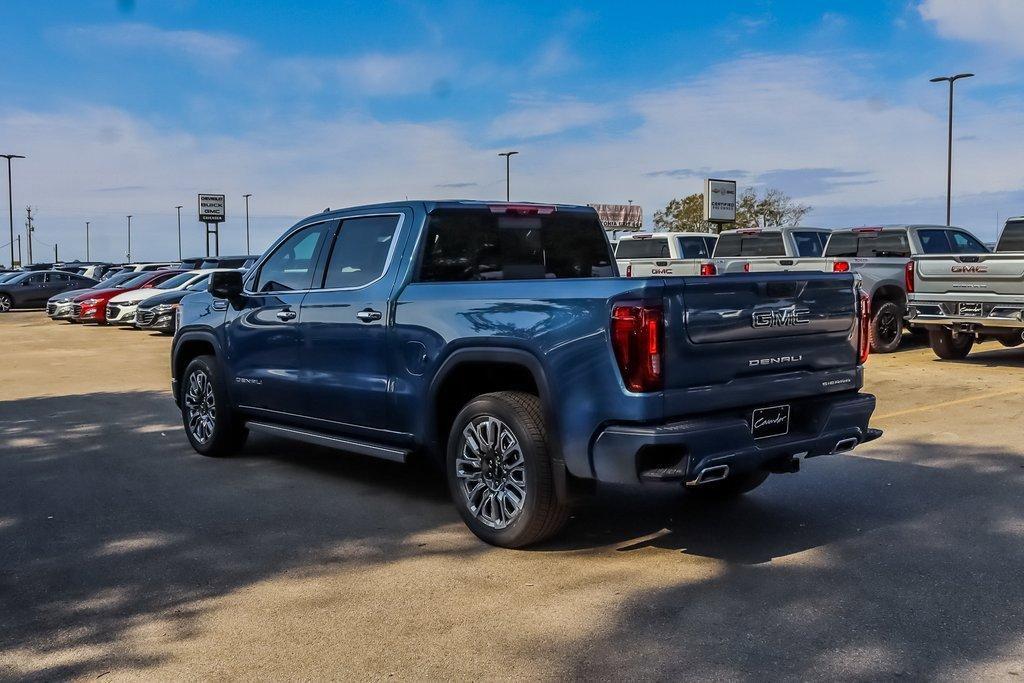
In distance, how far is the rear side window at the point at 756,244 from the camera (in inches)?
690

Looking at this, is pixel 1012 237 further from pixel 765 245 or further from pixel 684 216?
pixel 684 216

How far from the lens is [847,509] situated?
5914mm

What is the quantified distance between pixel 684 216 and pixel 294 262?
62.0 meters

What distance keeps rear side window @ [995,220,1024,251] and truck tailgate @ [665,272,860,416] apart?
9.30 meters

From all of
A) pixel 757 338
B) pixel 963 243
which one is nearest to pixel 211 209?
pixel 963 243

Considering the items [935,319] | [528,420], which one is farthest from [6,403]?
[935,319]

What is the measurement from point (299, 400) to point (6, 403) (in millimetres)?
6112

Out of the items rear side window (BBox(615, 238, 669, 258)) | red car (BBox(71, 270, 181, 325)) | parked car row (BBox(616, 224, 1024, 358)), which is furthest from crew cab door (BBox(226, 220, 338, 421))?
red car (BBox(71, 270, 181, 325))

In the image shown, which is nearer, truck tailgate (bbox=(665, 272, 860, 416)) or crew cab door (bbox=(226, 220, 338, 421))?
truck tailgate (bbox=(665, 272, 860, 416))

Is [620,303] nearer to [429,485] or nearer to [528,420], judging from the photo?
[528,420]

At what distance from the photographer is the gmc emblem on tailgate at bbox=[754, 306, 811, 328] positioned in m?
4.96

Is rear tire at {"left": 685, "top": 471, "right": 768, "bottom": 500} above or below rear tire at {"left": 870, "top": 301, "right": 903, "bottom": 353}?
below

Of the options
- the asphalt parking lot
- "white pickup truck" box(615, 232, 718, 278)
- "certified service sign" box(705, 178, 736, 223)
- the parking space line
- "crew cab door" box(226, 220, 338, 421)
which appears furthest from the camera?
"certified service sign" box(705, 178, 736, 223)

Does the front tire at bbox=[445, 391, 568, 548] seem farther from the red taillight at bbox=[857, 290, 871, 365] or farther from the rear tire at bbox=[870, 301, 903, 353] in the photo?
the rear tire at bbox=[870, 301, 903, 353]
